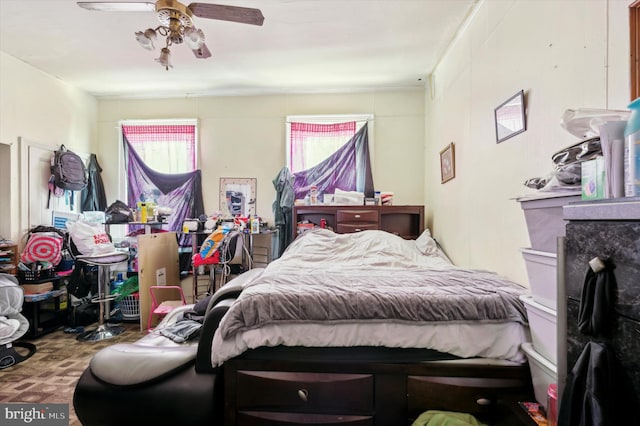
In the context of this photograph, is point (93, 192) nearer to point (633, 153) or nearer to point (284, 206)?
point (284, 206)

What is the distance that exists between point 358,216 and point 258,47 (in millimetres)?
2042

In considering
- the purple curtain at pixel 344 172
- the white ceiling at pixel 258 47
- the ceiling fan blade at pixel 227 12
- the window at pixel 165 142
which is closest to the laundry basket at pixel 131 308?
the window at pixel 165 142

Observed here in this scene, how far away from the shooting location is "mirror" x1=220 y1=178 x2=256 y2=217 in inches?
159

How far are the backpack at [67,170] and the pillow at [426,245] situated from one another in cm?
400

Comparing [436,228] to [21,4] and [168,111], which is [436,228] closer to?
[168,111]

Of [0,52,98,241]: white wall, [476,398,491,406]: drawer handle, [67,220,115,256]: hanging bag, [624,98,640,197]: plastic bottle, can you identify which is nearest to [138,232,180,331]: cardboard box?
[67,220,115,256]: hanging bag

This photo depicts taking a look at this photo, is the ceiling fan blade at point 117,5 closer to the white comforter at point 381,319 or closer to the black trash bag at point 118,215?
the white comforter at point 381,319

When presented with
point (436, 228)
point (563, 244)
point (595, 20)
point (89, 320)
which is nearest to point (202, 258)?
point (89, 320)

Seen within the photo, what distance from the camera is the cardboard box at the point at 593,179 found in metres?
0.80

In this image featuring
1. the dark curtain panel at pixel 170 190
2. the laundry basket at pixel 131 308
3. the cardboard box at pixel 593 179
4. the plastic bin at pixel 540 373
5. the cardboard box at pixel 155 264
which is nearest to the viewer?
the cardboard box at pixel 593 179

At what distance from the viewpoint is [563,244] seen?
33.9 inches

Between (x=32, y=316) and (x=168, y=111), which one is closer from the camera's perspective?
(x=32, y=316)

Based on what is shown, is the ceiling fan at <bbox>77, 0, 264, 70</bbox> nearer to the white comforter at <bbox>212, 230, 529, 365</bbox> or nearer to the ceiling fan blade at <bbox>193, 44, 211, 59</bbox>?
the ceiling fan blade at <bbox>193, 44, 211, 59</bbox>

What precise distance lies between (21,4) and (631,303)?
12.5 ft
